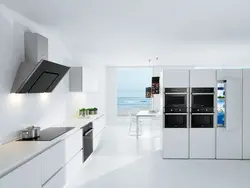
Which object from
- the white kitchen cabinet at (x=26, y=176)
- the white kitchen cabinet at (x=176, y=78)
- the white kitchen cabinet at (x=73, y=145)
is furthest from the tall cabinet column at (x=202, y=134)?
the white kitchen cabinet at (x=26, y=176)

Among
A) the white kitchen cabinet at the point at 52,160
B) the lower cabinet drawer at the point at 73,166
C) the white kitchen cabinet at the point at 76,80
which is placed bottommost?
the lower cabinet drawer at the point at 73,166

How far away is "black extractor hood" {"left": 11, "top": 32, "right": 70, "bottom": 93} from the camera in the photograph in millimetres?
3529

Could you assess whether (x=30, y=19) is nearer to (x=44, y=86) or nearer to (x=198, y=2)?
(x=44, y=86)

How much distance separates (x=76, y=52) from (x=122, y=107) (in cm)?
821

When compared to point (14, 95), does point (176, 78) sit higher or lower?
higher

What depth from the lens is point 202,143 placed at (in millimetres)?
5781

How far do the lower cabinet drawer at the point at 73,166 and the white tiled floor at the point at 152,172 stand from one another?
0.13m

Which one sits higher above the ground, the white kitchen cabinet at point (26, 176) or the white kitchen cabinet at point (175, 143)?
the white kitchen cabinet at point (26, 176)

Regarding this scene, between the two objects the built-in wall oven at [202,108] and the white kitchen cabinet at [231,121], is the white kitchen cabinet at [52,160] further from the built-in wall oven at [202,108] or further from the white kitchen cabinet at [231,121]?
the white kitchen cabinet at [231,121]

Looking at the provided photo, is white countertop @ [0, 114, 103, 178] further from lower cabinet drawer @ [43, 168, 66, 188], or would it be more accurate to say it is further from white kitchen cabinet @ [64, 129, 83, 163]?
lower cabinet drawer @ [43, 168, 66, 188]

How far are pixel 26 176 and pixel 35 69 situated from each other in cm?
143

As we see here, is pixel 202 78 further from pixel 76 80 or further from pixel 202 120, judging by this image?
pixel 76 80

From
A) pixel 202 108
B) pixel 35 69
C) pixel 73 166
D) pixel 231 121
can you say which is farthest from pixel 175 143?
pixel 35 69

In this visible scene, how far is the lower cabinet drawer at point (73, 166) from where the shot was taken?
13.1ft
